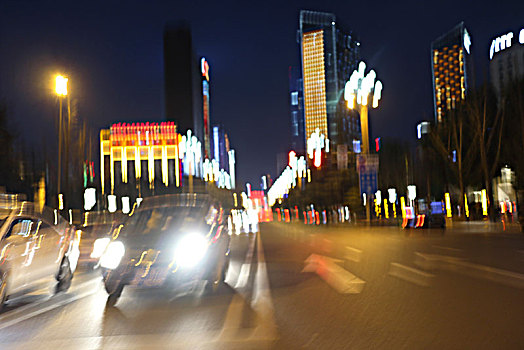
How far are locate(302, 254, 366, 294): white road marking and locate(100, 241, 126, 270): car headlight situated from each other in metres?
3.58

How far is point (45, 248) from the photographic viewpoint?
A: 10.8 meters

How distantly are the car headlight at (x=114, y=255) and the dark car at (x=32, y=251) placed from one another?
1180 millimetres

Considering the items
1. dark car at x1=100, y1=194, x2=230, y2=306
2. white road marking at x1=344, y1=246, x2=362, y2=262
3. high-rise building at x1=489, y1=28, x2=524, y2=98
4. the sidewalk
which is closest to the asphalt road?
dark car at x1=100, y1=194, x2=230, y2=306

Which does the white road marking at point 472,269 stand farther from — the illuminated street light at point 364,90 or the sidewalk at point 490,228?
the illuminated street light at point 364,90

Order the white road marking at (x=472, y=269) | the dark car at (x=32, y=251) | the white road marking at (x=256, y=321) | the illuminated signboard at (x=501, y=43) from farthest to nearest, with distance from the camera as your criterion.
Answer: the illuminated signboard at (x=501, y=43)
the white road marking at (x=472, y=269)
the dark car at (x=32, y=251)
the white road marking at (x=256, y=321)

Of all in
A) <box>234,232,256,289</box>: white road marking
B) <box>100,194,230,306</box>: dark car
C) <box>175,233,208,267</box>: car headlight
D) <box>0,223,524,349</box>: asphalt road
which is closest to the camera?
<box>0,223,524,349</box>: asphalt road

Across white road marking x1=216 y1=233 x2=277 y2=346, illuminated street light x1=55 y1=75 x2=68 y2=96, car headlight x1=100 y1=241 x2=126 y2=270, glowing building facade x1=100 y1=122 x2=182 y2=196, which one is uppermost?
glowing building facade x1=100 y1=122 x2=182 y2=196

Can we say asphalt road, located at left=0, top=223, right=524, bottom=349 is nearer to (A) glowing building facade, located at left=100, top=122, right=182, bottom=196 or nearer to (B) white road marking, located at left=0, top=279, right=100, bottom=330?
(B) white road marking, located at left=0, top=279, right=100, bottom=330

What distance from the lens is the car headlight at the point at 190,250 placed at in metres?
10.1

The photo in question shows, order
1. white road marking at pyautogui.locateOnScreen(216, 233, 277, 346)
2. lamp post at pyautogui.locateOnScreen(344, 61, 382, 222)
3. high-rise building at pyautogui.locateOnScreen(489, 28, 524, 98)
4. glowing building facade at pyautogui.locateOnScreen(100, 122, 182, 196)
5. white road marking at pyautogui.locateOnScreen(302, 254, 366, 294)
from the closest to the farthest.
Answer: white road marking at pyautogui.locateOnScreen(216, 233, 277, 346)
white road marking at pyautogui.locateOnScreen(302, 254, 366, 294)
lamp post at pyautogui.locateOnScreen(344, 61, 382, 222)
high-rise building at pyautogui.locateOnScreen(489, 28, 524, 98)
glowing building facade at pyautogui.locateOnScreen(100, 122, 182, 196)

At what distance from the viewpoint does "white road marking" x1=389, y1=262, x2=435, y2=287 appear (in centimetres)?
1121

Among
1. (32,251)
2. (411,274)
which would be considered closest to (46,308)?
(32,251)

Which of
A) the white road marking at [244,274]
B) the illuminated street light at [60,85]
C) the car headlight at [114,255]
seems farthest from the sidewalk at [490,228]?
the car headlight at [114,255]

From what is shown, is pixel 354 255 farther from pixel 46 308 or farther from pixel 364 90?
pixel 364 90
